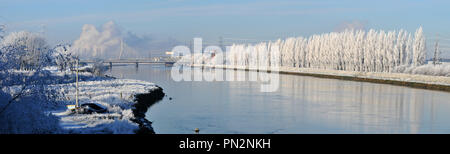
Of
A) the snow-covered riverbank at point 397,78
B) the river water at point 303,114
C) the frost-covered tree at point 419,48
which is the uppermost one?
the frost-covered tree at point 419,48

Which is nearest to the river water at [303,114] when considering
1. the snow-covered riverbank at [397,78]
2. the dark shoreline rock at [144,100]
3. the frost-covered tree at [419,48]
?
the dark shoreline rock at [144,100]

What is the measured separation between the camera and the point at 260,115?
25.6m

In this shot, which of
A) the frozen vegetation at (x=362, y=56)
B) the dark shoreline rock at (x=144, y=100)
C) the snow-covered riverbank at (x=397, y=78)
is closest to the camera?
the dark shoreline rock at (x=144, y=100)

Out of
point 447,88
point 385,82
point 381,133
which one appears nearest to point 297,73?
point 385,82

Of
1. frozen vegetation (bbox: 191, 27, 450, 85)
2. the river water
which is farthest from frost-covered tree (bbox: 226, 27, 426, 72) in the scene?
the river water

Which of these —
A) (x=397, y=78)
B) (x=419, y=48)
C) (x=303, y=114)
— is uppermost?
(x=419, y=48)

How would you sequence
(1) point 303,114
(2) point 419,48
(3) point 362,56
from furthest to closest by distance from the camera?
(3) point 362,56 → (2) point 419,48 → (1) point 303,114

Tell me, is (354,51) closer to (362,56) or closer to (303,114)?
(362,56)

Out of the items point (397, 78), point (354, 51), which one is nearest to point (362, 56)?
point (354, 51)

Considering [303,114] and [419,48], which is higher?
[419,48]

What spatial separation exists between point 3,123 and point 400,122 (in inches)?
719

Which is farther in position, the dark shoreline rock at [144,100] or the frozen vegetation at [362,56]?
the frozen vegetation at [362,56]

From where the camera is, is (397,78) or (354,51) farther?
(354,51)

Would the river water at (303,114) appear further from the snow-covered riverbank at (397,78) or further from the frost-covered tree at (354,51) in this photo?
the frost-covered tree at (354,51)
